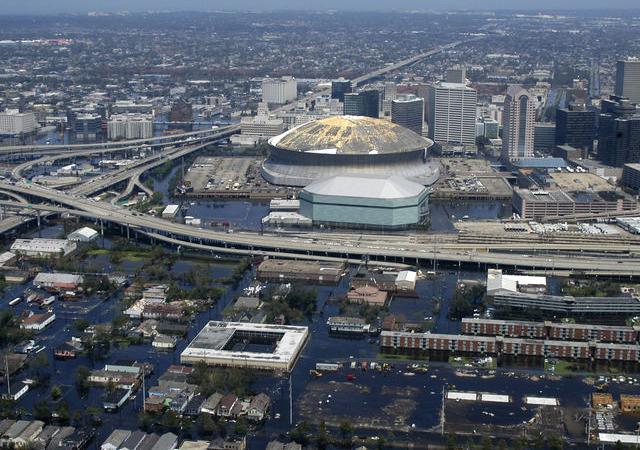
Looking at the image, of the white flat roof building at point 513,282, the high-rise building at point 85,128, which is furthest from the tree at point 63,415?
the high-rise building at point 85,128

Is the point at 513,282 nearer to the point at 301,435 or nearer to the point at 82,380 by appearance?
the point at 301,435

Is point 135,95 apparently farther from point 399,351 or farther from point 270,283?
point 399,351

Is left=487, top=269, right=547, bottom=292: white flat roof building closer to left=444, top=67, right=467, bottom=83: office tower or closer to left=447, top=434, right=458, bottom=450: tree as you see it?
left=447, top=434, right=458, bottom=450: tree

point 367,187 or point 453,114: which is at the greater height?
point 453,114

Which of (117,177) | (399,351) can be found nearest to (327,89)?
(117,177)

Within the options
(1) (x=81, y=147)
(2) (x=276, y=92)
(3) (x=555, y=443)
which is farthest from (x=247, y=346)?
(2) (x=276, y=92)

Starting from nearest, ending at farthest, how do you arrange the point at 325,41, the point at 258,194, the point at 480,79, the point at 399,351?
the point at 399,351, the point at 258,194, the point at 480,79, the point at 325,41

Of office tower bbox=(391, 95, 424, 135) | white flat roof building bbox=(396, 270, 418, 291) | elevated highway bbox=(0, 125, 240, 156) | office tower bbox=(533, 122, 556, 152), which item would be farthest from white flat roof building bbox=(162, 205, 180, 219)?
office tower bbox=(533, 122, 556, 152)
